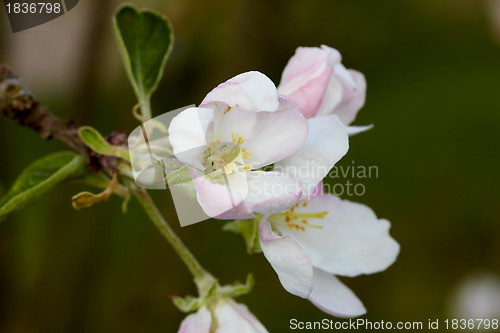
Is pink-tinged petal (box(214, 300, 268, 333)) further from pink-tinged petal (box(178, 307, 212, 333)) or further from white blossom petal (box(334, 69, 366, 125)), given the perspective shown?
white blossom petal (box(334, 69, 366, 125))

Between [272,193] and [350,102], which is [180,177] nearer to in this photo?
[272,193]

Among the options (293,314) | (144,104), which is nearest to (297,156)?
(144,104)

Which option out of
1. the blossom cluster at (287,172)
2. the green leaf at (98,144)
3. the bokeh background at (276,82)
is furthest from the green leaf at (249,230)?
the bokeh background at (276,82)

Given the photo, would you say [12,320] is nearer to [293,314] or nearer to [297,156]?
[293,314]

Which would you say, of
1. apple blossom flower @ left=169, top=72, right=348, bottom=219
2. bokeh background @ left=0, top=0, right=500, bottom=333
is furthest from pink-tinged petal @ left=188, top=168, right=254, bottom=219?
bokeh background @ left=0, top=0, right=500, bottom=333

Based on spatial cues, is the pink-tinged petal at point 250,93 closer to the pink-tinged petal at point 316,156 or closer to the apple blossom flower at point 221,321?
the pink-tinged petal at point 316,156
